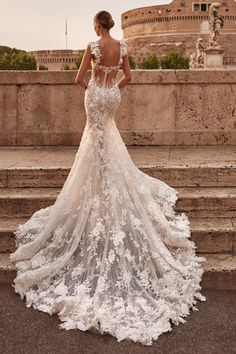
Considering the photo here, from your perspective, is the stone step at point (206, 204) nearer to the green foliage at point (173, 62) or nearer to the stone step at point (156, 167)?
the stone step at point (156, 167)

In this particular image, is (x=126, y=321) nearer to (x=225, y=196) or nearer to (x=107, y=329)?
(x=107, y=329)

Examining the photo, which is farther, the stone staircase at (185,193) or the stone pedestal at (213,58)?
the stone pedestal at (213,58)

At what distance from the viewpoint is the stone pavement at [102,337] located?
3459mm

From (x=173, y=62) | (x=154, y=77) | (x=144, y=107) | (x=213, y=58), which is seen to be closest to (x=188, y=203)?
(x=144, y=107)

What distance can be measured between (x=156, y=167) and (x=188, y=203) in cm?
81

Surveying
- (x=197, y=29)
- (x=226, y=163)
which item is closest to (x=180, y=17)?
(x=197, y=29)

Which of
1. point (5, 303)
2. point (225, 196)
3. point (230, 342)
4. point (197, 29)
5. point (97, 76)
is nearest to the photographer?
point (230, 342)

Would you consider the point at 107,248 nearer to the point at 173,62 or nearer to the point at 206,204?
the point at 206,204

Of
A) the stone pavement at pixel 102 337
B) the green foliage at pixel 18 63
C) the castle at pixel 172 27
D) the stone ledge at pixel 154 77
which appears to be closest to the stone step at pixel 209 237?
the stone pavement at pixel 102 337

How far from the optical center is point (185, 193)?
546 centimetres

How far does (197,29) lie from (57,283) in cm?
8128

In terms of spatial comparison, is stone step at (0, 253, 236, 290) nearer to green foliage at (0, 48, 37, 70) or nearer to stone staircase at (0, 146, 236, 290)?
stone staircase at (0, 146, 236, 290)

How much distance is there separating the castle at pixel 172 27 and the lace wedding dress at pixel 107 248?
66.8 metres

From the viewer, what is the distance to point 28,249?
4.52 metres
